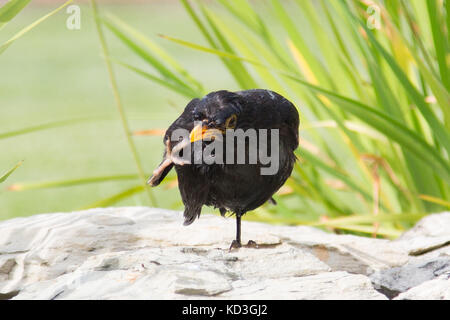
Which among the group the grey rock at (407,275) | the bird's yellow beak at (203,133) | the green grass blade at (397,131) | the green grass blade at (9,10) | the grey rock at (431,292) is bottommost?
the grey rock at (407,275)

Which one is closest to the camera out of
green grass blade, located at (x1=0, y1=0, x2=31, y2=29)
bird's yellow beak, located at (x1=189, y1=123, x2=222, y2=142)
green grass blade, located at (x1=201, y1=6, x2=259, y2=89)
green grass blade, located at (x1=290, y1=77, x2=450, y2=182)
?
bird's yellow beak, located at (x1=189, y1=123, x2=222, y2=142)

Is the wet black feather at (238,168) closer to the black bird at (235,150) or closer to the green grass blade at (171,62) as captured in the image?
the black bird at (235,150)

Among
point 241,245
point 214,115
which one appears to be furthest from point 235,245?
point 214,115

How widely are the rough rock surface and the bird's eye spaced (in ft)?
0.85

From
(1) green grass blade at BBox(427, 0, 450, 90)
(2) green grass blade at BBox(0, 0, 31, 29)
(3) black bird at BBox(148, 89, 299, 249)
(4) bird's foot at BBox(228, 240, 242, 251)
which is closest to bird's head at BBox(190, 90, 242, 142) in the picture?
(3) black bird at BBox(148, 89, 299, 249)

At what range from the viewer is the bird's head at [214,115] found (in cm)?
103

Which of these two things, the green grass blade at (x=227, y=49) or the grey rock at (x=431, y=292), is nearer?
the grey rock at (x=431, y=292)

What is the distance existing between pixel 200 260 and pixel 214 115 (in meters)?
0.31

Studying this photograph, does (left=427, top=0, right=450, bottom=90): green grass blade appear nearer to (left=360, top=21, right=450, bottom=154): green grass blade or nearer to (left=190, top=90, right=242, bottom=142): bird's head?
(left=360, top=21, right=450, bottom=154): green grass blade

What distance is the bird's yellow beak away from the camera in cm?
103

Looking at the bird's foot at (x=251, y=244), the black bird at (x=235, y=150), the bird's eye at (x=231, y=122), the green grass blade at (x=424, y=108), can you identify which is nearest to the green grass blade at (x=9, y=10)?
the black bird at (x=235, y=150)

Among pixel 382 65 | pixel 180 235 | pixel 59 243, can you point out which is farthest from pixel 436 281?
pixel 382 65
